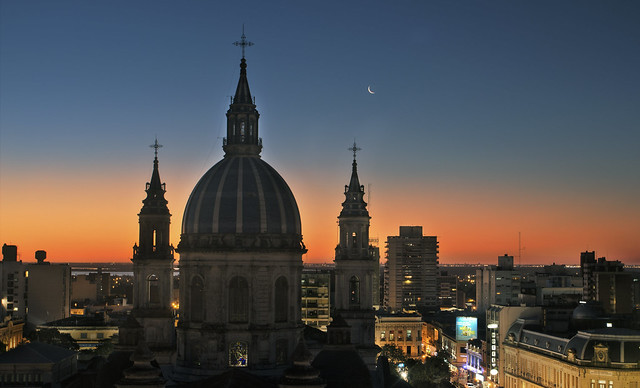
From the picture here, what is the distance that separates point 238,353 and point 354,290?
27310 millimetres

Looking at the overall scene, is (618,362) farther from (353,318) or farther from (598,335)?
(353,318)

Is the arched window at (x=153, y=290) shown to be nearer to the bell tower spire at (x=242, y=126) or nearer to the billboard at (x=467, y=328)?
the bell tower spire at (x=242, y=126)

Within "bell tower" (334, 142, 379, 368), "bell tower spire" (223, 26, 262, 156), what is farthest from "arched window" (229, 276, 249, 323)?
"bell tower" (334, 142, 379, 368)

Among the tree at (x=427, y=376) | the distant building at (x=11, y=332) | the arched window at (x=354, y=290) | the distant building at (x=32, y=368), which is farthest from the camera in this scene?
the distant building at (x=11, y=332)

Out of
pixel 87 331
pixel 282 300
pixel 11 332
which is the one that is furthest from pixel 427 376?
pixel 11 332

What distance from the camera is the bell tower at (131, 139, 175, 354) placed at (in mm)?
92750

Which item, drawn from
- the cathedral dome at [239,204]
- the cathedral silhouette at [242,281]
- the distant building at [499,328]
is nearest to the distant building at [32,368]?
the cathedral silhouette at [242,281]

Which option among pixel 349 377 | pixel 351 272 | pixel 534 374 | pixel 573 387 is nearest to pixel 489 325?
pixel 534 374

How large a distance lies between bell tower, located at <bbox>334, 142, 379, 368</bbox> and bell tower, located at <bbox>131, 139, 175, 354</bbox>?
17684 mm

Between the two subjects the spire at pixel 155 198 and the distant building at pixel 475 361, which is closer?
the spire at pixel 155 198

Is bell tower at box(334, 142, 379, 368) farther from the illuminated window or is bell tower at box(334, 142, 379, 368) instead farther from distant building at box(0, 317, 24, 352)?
distant building at box(0, 317, 24, 352)

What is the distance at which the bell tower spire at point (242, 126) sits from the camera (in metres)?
80.6

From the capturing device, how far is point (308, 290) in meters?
197

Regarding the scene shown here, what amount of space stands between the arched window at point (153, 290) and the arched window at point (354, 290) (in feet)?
66.5
